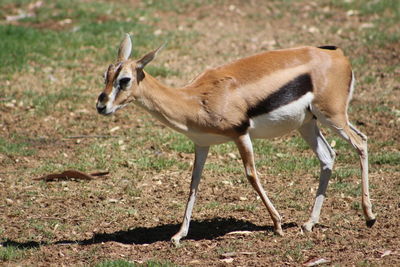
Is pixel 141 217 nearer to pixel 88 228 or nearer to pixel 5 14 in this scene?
pixel 88 228

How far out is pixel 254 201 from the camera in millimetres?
8000

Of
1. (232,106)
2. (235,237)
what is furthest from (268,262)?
(232,106)

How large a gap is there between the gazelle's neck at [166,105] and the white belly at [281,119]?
2.02ft

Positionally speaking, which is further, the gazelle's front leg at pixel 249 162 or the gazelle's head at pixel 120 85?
the gazelle's front leg at pixel 249 162

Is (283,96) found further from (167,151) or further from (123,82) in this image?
(167,151)

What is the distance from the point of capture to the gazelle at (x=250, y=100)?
6.65 meters

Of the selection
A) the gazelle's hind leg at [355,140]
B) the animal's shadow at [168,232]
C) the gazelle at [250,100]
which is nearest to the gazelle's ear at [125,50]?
the gazelle at [250,100]

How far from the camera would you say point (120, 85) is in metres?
6.44

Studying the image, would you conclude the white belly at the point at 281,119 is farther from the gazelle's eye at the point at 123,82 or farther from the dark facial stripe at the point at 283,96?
the gazelle's eye at the point at 123,82

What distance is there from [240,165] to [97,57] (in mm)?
4803

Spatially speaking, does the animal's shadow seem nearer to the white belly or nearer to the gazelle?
the gazelle

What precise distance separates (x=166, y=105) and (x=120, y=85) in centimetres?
51

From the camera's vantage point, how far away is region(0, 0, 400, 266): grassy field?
22.0 ft

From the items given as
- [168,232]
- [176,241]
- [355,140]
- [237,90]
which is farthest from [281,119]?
[168,232]
